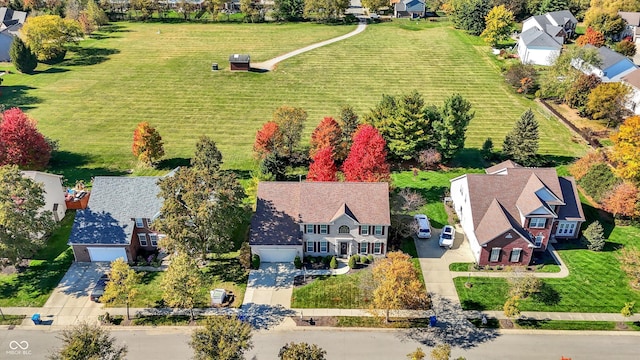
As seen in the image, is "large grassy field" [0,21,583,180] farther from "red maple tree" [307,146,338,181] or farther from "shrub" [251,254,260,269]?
"shrub" [251,254,260,269]

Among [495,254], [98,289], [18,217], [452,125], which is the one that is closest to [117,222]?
[98,289]

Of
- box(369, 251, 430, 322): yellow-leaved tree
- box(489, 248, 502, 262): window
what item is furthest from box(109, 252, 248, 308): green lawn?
box(489, 248, 502, 262): window

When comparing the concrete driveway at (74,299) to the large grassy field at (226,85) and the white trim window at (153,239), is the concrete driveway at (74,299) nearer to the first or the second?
the white trim window at (153,239)

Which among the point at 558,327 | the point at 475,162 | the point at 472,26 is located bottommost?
the point at 558,327

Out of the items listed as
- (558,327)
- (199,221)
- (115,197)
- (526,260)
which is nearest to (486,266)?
(526,260)

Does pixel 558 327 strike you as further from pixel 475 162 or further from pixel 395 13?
pixel 395 13

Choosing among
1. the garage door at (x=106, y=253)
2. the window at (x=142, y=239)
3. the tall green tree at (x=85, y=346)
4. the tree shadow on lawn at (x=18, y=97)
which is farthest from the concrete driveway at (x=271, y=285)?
the tree shadow on lawn at (x=18, y=97)
